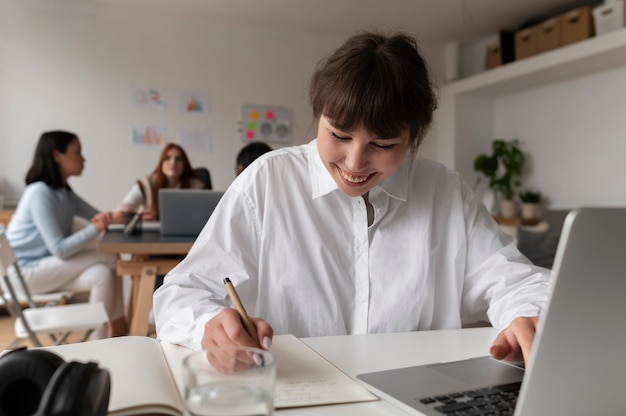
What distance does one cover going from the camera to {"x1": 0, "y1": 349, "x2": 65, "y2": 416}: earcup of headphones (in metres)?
0.53

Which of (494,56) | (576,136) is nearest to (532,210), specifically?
(576,136)

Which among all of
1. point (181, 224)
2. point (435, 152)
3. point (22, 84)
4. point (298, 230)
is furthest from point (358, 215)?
point (435, 152)

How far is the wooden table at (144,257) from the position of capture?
2508 millimetres

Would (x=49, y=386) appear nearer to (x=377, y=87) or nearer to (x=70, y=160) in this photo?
(x=377, y=87)

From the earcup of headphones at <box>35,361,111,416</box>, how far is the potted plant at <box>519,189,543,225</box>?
204 inches

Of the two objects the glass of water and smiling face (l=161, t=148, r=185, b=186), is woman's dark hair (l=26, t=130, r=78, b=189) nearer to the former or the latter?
smiling face (l=161, t=148, r=185, b=186)

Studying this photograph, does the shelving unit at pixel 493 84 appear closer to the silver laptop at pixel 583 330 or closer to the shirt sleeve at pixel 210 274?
the shirt sleeve at pixel 210 274

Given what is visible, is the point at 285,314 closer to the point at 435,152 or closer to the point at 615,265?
the point at 615,265

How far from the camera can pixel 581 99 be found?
4.86 m

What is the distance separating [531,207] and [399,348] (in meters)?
4.67

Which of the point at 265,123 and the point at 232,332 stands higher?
the point at 265,123

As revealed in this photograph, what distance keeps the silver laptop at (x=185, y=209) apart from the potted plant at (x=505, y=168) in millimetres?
3607

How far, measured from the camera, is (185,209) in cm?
270

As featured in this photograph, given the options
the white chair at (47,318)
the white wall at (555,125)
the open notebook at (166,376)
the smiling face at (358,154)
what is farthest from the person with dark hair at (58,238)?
the white wall at (555,125)
